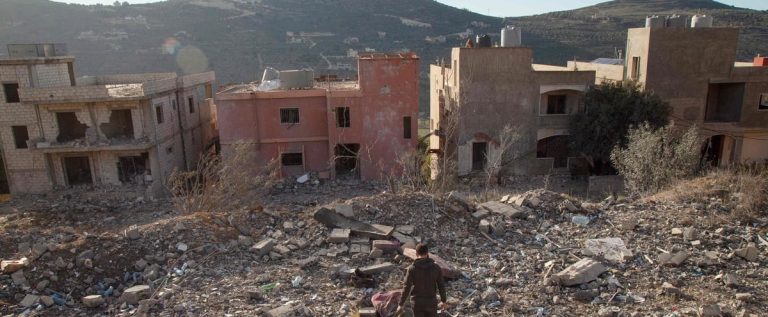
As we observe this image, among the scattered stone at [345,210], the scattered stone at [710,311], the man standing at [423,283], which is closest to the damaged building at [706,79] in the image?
the scattered stone at [710,311]

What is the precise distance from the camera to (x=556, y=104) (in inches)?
940

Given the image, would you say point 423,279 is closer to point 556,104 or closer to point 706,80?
point 556,104

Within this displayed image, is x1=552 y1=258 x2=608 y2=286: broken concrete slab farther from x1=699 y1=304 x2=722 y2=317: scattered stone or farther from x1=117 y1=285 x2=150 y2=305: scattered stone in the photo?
x1=117 y1=285 x2=150 y2=305: scattered stone

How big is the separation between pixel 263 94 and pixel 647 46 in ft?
55.5

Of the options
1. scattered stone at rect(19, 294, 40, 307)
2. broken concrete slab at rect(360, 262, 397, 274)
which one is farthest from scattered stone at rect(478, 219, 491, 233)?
scattered stone at rect(19, 294, 40, 307)

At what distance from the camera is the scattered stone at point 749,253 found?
8.83 meters

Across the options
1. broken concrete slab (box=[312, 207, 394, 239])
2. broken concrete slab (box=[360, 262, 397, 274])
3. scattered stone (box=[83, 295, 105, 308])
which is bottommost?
scattered stone (box=[83, 295, 105, 308])

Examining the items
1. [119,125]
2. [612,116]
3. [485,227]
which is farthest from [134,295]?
[612,116]

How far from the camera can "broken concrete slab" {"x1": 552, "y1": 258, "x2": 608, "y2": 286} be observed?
816cm

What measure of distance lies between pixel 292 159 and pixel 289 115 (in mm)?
2172

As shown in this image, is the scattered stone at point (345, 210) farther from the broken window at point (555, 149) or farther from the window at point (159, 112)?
the window at point (159, 112)

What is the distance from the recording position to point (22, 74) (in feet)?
73.7

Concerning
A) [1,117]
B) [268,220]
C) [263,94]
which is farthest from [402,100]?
[1,117]

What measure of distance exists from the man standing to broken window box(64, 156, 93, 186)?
2209 centimetres
